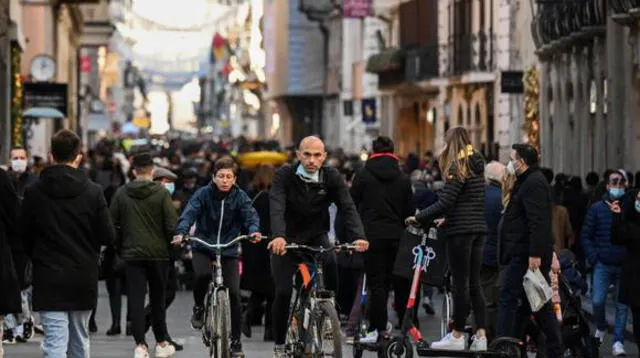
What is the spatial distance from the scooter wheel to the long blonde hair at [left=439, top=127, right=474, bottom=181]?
4.30ft

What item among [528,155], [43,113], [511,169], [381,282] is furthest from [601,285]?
[43,113]

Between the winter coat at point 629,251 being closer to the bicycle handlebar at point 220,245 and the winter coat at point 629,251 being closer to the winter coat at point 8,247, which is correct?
the bicycle handlebar at point 220,245

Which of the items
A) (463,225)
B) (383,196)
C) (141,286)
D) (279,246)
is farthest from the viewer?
(383,196)

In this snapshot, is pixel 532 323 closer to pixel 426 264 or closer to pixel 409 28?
pixel 426 264

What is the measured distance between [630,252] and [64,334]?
6.77 meters

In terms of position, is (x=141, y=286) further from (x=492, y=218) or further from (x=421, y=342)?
(x=492, y=218)

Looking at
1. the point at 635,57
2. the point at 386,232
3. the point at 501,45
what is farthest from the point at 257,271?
the point at 501,45

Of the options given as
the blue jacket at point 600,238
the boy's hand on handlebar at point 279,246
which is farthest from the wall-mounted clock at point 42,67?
the boy's hand on handlebar at point 279,246

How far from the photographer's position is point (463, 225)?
55.7 ft

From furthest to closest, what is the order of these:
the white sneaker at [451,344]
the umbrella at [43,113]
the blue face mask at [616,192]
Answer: the umbrella at [43,113] → the blue face mask at [616,192] → the white sneaker at [451,344]

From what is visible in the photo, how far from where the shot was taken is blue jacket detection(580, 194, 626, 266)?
20281 mm

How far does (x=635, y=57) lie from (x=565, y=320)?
689 inches

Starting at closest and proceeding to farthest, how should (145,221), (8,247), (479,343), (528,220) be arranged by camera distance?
(8,247) → (528,220) → (479,343) → (145,221)

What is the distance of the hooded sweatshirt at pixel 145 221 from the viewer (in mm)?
17562
